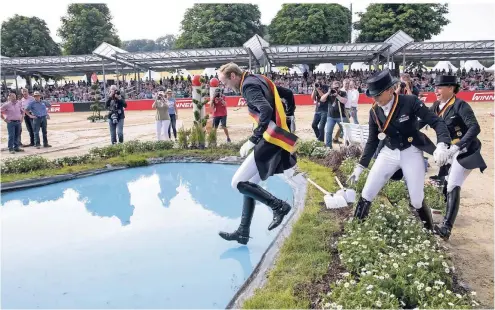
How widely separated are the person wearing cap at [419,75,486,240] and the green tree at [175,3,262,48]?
40.7m

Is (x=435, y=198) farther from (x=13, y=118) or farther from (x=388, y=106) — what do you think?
(x=13, y=118)

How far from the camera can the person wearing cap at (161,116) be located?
12.1m

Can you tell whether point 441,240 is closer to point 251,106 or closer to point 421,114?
point 421,114

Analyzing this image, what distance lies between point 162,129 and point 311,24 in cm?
3417

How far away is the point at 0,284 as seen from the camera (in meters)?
4.38

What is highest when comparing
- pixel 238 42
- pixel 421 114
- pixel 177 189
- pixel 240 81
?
pixel 238 42

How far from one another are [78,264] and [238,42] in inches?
1676

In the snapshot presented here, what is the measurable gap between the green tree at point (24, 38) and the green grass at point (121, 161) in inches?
1758

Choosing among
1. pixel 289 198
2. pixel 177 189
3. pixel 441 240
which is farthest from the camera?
pixel 177 189

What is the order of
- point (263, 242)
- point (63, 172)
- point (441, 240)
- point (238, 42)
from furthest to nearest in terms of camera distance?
point (238, 42)
point (63, 172)
point (263, 242)
point (441, 240)

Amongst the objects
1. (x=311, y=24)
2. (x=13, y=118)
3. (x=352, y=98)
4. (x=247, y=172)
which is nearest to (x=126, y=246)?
(x=247, y=172)

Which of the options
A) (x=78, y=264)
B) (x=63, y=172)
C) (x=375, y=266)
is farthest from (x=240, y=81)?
(x=63, y=172)

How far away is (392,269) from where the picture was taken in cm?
351

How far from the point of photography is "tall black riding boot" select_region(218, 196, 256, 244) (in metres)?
4.92
